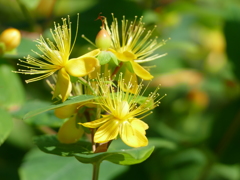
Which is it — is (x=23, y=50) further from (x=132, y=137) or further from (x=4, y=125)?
(x=132, y=137)

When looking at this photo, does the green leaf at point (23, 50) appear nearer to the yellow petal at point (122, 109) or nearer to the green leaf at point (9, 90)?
the green leaf at point (9, 90)

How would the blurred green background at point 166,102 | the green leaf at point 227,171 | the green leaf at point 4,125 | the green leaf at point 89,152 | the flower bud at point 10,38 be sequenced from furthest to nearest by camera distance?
the green leaf at point 227,171 → the blurred green background at point 166,102 → the flower bud at point 10,38 → the green leaf at point 4,125 → the green leaf at point 89,152

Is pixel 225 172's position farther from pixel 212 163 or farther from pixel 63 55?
pixel 63 55

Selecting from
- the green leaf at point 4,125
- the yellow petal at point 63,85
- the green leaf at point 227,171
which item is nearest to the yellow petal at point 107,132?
the yellow petal at point 63,85

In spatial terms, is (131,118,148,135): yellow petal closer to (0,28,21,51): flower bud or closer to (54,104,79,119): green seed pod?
(54,104,79,119): green seed pod

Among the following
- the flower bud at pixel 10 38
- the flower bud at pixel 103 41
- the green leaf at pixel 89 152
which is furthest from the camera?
the flower bud at pixel 10 38

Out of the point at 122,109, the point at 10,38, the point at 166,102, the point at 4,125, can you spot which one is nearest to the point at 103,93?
the point at 122,109

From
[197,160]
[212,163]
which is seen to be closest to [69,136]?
[212,163]
